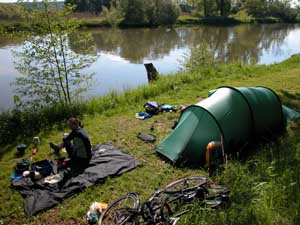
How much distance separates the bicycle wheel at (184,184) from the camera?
164 inches

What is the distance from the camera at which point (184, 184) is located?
450 centimetres

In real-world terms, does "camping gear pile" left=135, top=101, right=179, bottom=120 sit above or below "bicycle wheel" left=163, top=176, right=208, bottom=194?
above

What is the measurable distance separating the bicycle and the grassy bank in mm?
256

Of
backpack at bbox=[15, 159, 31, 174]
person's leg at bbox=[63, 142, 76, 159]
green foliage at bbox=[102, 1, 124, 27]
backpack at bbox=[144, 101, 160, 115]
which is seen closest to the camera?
backpack at bbox=[15, 159, 31, 174]

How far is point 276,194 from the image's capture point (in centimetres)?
383

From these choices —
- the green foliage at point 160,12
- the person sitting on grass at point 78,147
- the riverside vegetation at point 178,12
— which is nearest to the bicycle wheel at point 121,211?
the person sitting on grass at point 78,147

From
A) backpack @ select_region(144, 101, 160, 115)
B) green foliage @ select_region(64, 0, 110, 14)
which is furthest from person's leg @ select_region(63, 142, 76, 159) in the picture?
green foliage @ select_region(64, 0, 110, 14)

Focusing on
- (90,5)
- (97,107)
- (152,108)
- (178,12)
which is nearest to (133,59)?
(97,107)

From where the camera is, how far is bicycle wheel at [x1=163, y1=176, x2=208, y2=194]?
4.16 m

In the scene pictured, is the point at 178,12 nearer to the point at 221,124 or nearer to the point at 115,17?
the point at 115,17

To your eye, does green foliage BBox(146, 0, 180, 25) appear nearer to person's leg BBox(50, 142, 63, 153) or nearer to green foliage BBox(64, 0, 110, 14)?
green foliage BBox(64, 0, 110, 14)

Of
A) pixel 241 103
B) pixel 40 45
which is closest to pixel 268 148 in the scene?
pixel 241 103

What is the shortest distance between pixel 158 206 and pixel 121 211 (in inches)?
20.3

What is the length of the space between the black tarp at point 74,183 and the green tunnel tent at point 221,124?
81 centimetres
